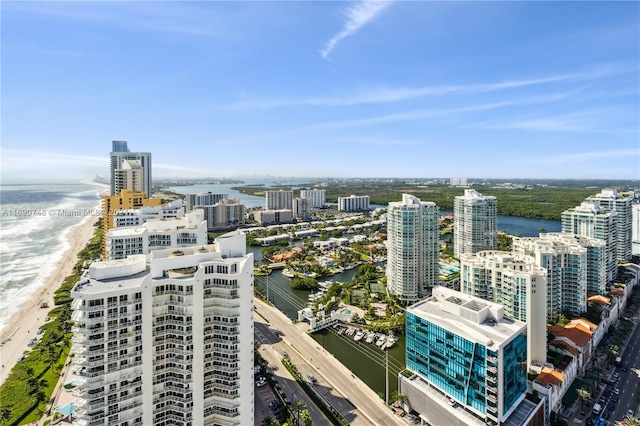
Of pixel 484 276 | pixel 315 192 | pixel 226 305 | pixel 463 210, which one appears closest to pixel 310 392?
pixel 226 305

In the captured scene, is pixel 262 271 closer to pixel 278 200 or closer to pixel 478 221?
pixel 478 221

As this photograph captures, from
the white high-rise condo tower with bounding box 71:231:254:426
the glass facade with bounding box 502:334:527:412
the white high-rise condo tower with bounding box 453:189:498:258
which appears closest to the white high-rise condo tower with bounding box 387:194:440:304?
the white high-rise condo tower with bounding box 453:189:498:258

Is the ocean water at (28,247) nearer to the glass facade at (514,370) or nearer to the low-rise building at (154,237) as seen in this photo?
the low-rise building at (154,237)

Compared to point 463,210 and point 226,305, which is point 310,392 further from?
point 463,210

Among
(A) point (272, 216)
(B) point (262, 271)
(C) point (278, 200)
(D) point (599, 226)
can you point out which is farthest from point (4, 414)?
(C) point (278, 200)

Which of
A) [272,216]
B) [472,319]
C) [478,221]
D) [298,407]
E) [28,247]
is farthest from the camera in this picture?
[272,216]
